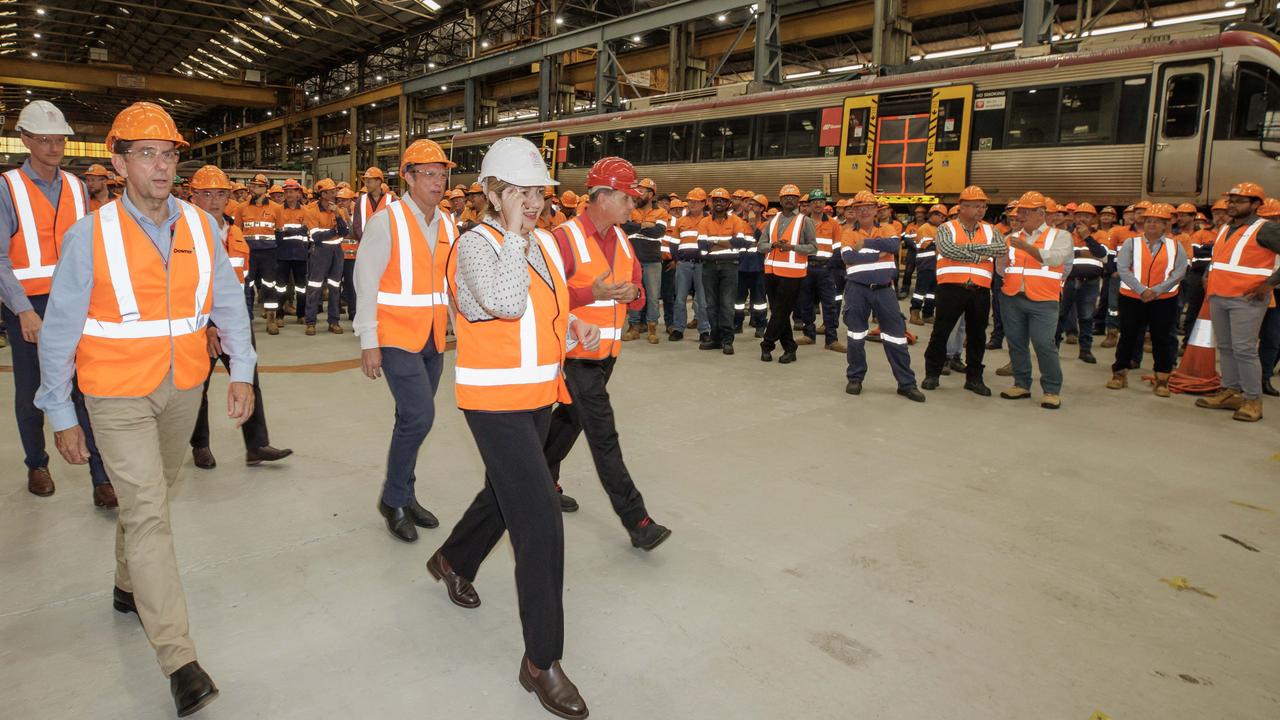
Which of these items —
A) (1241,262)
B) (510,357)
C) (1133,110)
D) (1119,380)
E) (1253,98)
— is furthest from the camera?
(1133,110)

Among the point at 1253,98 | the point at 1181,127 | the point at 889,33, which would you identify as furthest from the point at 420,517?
the point at 889,33

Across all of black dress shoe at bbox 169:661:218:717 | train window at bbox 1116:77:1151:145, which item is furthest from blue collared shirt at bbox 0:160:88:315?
train window at bbox 1116:77:1151:145

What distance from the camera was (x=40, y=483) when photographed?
3.94 m

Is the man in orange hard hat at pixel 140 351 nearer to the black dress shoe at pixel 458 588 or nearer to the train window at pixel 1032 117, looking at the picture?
the black dress shoe at pixel 458 588

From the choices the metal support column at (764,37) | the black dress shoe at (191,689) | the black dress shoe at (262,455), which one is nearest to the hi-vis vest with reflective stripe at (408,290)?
the black dress shoe at (191,689)

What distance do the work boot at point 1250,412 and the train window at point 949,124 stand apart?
6789 millimetres

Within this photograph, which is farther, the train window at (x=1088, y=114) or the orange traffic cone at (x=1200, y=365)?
the train window at (x=1088, y=114)

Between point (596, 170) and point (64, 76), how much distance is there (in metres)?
35.7

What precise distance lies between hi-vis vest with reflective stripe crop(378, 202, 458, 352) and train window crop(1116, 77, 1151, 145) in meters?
10.7

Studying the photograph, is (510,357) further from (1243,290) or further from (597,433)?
(1243,290)

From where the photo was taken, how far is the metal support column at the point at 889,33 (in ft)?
54.2

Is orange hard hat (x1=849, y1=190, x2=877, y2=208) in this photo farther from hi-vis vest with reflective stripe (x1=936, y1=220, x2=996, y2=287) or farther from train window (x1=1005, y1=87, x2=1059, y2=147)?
train window (x1=1005, y1=87, x2=1059, y2=147)

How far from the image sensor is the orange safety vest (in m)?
6.68

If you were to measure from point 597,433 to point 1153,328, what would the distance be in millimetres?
6480
